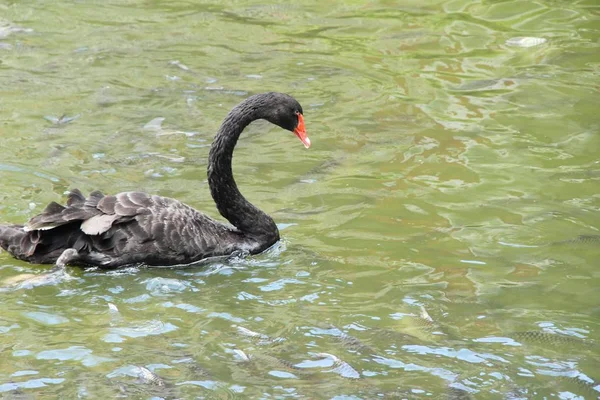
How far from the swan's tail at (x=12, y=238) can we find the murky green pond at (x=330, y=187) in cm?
14

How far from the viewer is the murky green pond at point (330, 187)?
206 inches

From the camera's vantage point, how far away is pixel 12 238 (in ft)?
21.0

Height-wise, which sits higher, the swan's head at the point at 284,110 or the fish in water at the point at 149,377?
the swan's head at the point at 284,110

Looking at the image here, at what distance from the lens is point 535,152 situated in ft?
27.7

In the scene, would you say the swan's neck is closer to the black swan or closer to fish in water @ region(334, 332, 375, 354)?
the black swan

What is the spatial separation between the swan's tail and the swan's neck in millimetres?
1255

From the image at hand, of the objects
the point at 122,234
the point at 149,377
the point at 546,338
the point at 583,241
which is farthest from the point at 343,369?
the point at 583,241

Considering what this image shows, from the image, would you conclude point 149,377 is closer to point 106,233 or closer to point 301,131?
point 106,233

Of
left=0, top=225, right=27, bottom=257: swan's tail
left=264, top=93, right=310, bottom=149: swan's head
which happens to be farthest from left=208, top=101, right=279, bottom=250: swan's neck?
left=0, top=225, right=27, bottom=257: swan's tail

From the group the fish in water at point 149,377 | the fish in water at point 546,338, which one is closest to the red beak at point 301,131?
the fish in water at point 546,338

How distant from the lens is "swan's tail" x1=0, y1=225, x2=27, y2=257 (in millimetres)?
6381

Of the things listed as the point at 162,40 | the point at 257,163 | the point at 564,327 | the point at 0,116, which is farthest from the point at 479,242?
the point at 162,40

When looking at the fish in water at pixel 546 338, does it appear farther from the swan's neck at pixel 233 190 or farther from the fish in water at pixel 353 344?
the swan's neck at pixel 233 190

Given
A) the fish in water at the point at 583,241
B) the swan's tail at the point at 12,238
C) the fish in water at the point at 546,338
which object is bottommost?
the fish in water at the point at 546,338
